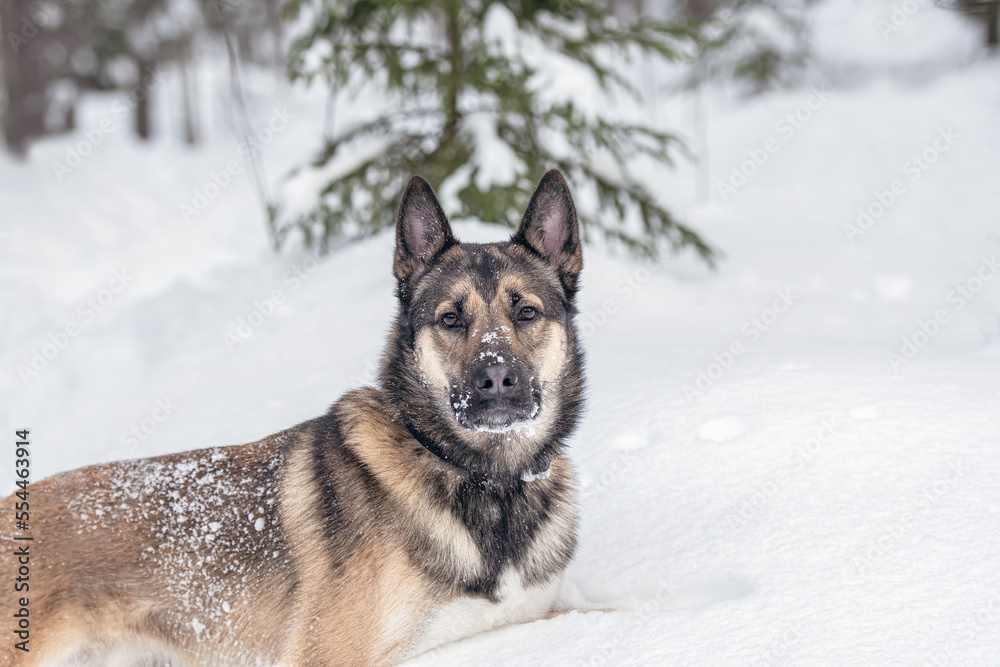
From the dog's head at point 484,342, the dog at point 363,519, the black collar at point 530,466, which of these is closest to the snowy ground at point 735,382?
the dog at point 363,519

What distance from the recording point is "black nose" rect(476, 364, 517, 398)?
2.70 meters

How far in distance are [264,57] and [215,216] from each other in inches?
876

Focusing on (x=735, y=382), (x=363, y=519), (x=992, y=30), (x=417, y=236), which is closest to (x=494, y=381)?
(x=363, y=519)

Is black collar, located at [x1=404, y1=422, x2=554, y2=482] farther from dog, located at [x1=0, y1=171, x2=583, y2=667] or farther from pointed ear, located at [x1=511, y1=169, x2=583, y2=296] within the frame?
pointed ear, located at [x1=511, y1=169, x2=583, y2=296]

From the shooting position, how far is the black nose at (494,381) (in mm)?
2695

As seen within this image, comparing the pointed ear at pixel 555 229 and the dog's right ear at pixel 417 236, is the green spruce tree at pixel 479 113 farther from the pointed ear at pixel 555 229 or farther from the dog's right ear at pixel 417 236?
the dog's right ear at pixel 417 236

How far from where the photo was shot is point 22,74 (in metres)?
→ 16.9

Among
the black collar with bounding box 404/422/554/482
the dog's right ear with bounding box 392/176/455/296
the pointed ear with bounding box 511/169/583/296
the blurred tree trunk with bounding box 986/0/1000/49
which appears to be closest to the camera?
the black collar with bounding box 404/422/554/482

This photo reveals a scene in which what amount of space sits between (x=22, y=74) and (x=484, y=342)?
61.6ft

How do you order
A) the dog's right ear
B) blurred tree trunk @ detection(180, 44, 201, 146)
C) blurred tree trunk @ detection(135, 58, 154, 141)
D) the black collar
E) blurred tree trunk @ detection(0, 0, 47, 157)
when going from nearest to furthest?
the black collar
the dog's right ear
blurred tree trunk @ detection(0, 0, 47, 157)
blurred tree trunk @ detection(135, 58, 154, 141)
blurred tree trunk @ detection(180, 44, 201, 146)

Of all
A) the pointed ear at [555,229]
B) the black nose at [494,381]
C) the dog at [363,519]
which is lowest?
the dog at [363,519]

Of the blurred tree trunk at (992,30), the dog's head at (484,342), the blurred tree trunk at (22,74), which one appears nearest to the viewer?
the dog's head at (484,342)

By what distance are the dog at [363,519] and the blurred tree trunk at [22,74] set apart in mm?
17207

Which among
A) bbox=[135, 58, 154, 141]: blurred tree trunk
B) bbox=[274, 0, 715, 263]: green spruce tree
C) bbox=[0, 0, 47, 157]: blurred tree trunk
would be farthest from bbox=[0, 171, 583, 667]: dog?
bbox=[135, 58, 154, 141]: blurred tree trunk
